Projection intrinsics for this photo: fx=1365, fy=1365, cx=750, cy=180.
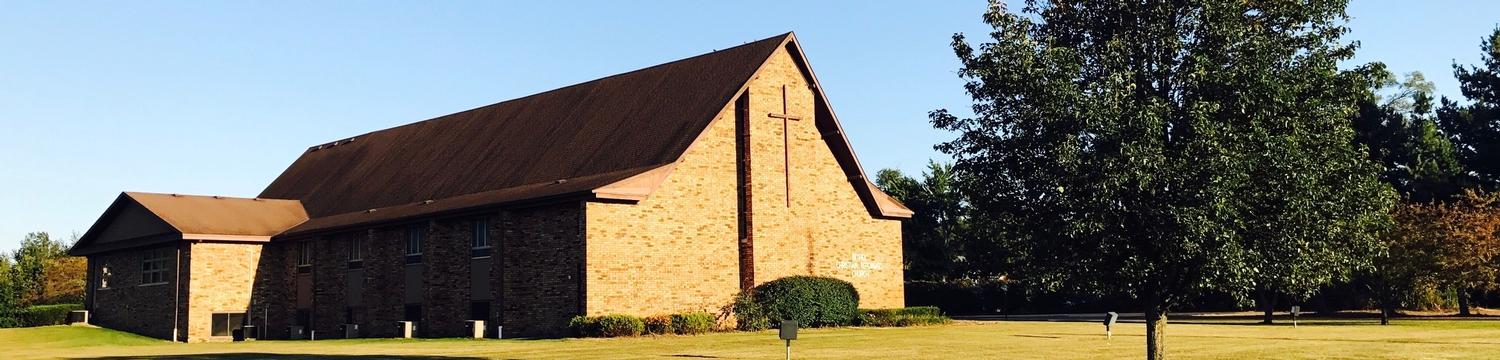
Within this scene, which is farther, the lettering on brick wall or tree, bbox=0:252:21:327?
tree, bbox=0:252:21:327

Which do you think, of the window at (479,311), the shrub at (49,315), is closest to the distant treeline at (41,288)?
the shrub at (49,315)

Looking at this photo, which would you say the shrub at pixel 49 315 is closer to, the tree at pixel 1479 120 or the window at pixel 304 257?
the window at pixel 304 257

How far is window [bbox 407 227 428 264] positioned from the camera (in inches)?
1768

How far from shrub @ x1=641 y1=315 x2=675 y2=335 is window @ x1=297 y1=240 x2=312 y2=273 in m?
18.8

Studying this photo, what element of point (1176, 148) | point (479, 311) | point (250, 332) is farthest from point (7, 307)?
point (1176, 148)

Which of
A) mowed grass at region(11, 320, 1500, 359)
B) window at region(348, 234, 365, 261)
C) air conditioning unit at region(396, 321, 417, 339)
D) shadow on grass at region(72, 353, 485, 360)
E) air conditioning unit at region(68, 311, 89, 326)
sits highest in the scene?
window at region(348, 234, 365, 261)

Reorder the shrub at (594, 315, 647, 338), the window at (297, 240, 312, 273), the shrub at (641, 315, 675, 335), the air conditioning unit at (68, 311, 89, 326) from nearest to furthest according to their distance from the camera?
1. the shrub at (594, 315, 647, 338)
2. the shrub at (641, 315, 675, 335)
3. the window at (297, 240, 312, 273)
4. the air conditioning unit at (68, 311, 89, 326)

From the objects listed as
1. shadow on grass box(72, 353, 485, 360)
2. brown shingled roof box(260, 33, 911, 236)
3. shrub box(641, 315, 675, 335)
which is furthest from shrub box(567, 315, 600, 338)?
shadow on grass box(72, 353, 485, 360)

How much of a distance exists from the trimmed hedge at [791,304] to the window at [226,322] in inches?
837

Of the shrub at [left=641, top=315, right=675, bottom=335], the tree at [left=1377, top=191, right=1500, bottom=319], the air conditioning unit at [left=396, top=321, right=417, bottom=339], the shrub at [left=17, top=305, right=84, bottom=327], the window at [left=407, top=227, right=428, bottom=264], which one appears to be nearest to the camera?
the shrub at [left=641, top=315, right=675, bottom=335]

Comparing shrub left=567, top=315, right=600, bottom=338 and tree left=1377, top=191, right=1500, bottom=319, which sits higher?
tree left=1377, top=191, right=1500, bottom=319

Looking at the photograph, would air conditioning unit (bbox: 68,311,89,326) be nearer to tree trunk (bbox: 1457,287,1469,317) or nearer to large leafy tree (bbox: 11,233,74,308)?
large leafy tree (bbox: 11,233,74,308)

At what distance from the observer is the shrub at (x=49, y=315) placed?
5691 cm

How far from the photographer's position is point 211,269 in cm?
5019
